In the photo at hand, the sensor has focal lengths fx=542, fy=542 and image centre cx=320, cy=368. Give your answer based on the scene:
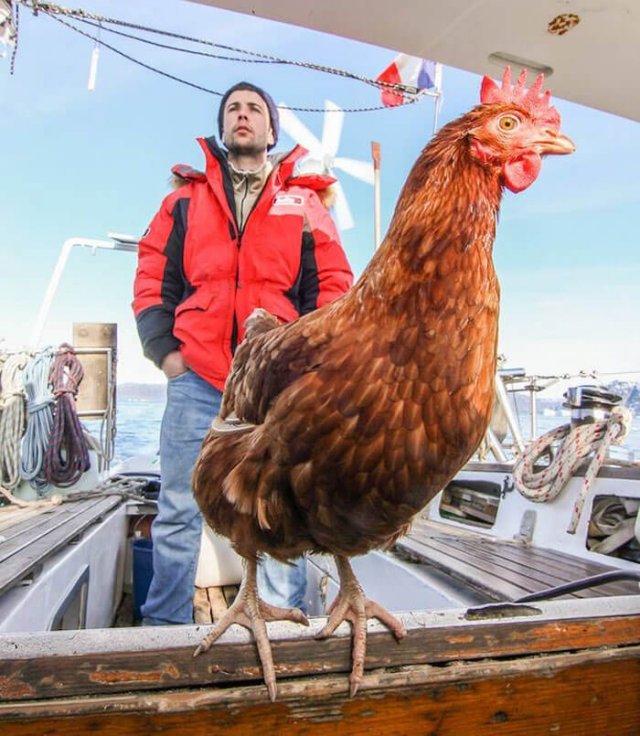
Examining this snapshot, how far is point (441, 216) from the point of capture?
106 cm

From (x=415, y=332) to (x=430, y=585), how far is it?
1.61 metres

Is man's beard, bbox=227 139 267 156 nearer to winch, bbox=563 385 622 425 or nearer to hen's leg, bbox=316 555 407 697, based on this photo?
hen's leg, bbox=316 555 407 697

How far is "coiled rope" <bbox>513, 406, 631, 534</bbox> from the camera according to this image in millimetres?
2623

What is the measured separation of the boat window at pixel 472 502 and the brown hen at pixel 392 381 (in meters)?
2.48

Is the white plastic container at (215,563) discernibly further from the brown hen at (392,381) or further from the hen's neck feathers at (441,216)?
the hen's neck feathers at (441,216)

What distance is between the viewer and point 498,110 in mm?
1111

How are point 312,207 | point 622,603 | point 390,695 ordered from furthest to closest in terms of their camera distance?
point 312,207
point 622,603
point 390,695

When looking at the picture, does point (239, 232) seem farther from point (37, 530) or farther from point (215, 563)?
point (37, 530)

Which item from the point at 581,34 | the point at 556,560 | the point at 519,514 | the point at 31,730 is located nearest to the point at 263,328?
the point at 31,730

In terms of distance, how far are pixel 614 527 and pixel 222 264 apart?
82.9 inches

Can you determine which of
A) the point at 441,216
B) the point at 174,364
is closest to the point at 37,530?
the point at 174,364

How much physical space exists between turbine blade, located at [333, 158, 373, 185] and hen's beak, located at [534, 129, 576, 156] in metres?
5.66

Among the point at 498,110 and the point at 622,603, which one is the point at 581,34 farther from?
the point at 622,603

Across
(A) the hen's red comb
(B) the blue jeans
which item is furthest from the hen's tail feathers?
(A) the hen's red comb
